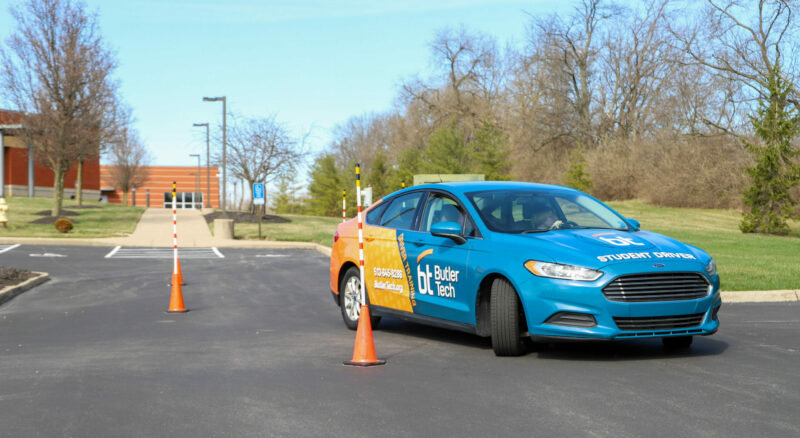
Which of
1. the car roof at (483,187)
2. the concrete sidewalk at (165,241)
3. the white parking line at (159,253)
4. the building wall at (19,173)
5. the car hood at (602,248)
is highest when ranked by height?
the building wall at (19,173)

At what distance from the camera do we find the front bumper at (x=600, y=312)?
7266 millimetres

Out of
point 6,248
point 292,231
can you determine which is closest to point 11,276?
point 6,248

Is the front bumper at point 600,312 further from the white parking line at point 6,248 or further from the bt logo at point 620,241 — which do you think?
the white parking line at point 6,248

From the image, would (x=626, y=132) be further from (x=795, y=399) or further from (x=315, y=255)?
(x=795, y=399)

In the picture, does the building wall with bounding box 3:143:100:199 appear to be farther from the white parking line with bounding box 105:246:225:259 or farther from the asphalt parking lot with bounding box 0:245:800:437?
the asphalt parking lot with bounding box 0:245:800:437

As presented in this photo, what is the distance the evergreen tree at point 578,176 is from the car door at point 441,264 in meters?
43.0

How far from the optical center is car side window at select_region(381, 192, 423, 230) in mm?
9445

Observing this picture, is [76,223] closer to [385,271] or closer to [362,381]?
[385,271]

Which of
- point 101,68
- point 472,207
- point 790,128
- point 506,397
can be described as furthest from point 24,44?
point 506,397

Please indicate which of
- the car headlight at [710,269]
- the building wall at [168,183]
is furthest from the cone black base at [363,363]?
the building wall at [168,183]

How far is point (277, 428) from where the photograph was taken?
5383mm

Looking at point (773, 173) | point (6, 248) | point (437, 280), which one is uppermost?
point (773, 173)

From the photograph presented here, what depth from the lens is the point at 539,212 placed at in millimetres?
8664

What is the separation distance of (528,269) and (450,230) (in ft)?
3.37
